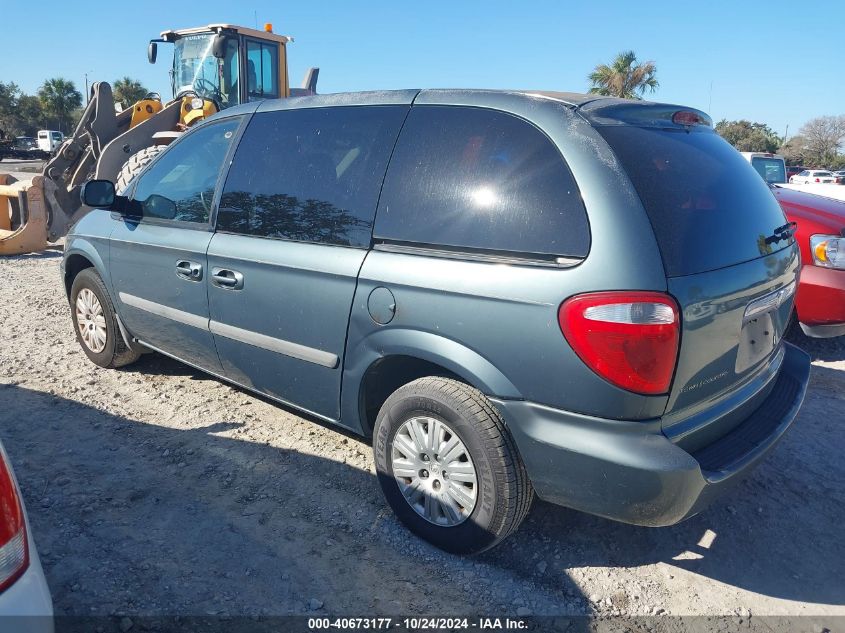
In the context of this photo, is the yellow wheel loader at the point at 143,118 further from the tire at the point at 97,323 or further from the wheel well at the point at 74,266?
the tire at the point at 97,323

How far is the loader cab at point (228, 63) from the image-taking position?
9664 mm

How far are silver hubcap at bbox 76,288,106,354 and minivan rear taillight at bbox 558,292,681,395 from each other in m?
3.68

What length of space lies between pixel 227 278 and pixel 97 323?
6.20ft

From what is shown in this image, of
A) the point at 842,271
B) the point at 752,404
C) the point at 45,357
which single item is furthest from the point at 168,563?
the point at 842,271


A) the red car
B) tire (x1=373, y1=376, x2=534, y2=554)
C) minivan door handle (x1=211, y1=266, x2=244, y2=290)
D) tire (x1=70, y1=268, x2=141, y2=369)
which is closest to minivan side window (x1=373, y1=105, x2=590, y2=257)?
tire (x1=373, y1=376, x2=534, y2=554)

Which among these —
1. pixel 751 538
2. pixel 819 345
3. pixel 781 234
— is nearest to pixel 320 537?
pixel 751 538

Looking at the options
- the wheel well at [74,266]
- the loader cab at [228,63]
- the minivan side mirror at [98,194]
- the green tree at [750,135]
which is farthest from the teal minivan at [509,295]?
the green tree at [750,135]

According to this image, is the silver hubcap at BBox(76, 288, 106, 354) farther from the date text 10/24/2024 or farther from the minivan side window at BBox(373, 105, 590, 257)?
the date text 10/24/2024

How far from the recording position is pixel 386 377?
9.59ft

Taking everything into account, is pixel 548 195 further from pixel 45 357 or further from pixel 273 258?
pixel 45 357

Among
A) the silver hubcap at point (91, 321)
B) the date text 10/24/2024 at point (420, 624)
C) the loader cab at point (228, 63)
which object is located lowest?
the date text 10/24/2024 at point (420, 624)

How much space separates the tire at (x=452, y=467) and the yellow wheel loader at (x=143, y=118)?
7323mm

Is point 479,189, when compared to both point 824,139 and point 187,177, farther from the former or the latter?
point 824,139

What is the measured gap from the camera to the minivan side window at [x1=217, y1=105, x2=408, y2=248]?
9.53 feet
